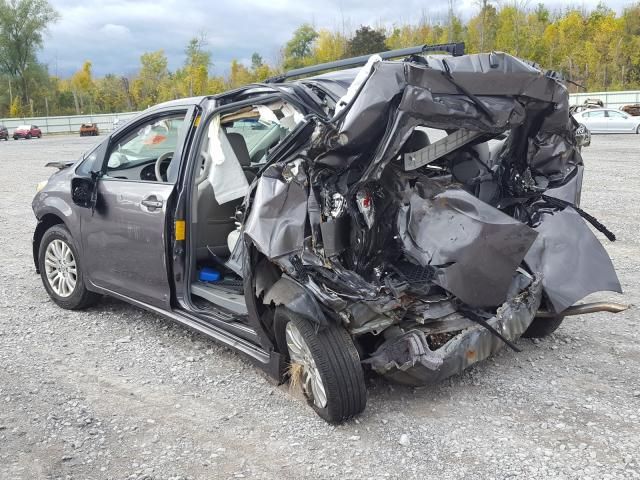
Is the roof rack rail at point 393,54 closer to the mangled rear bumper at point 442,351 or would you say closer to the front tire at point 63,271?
the mangled rear bumper at point 442,351

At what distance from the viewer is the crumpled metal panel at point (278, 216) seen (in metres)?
3.39

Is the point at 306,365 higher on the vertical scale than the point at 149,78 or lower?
lower

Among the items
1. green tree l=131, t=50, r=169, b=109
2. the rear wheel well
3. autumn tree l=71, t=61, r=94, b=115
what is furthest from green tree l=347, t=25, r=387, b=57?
the rear wheel well

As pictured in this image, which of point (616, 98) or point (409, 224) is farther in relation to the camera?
point (616, 98)

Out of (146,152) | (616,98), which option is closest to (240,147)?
(146,152)

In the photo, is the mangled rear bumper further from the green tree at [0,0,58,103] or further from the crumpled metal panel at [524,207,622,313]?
the green tree at [0,0,58,103]

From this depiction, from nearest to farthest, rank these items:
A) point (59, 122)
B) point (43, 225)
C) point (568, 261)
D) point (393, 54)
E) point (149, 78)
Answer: point (393, 54) < point (568, 261) < point (43, 225) < point (59, 122) < point (149, 78)

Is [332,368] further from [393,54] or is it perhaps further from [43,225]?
[43,225]

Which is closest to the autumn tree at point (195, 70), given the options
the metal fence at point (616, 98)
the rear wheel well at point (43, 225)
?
the metal fence at point (616, 98)

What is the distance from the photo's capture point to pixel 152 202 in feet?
14.7

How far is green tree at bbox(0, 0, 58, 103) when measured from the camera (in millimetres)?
77750

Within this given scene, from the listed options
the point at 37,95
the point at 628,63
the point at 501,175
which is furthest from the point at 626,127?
the point at 37,95

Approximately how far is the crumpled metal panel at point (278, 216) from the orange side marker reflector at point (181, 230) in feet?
3.17

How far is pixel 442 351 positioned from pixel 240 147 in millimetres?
2217
